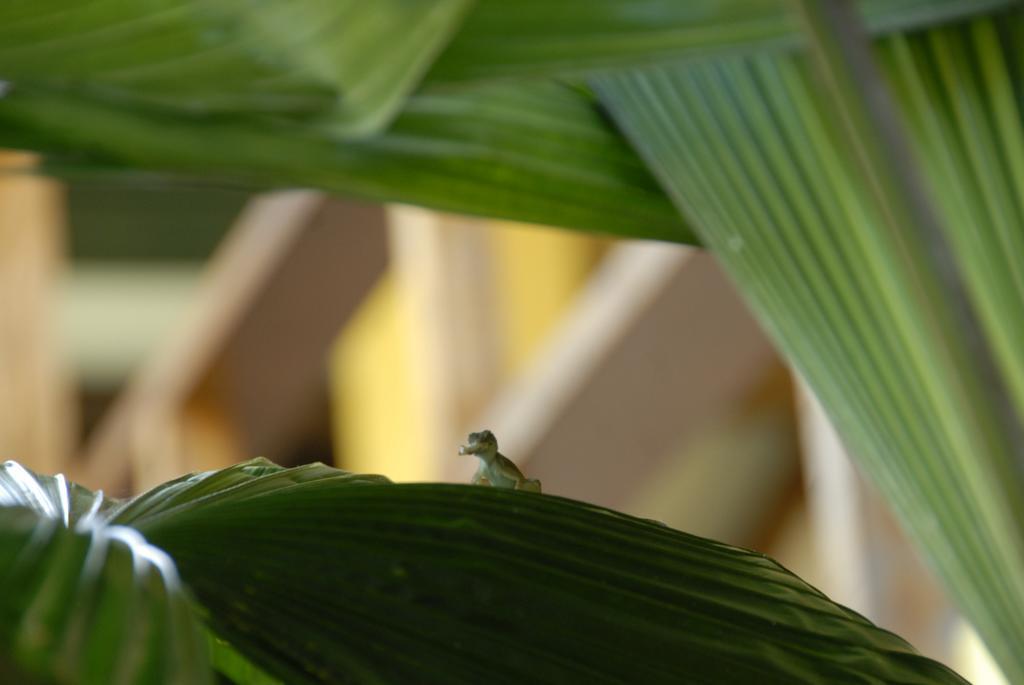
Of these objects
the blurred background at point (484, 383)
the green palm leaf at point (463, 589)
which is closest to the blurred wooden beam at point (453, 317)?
the blurred background at point (484, 383)

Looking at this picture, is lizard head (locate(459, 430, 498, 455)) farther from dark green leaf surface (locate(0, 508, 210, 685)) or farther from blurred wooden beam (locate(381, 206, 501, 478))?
blurred wooden beam (locate(381, 206, 501, 478))

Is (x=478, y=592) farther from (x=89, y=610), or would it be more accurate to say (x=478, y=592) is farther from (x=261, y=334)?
(x=261, y=334)

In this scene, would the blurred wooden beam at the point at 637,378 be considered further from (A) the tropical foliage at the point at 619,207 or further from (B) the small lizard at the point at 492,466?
(B) the small lizard at the point at 492,466

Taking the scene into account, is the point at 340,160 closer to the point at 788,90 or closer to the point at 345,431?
the point at 788,90

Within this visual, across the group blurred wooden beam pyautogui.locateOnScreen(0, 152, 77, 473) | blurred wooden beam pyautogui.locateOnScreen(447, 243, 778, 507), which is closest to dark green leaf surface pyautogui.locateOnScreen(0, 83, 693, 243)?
blurred wooden beam pyautogui.locateOnScreen(447, 243, 778, 507)

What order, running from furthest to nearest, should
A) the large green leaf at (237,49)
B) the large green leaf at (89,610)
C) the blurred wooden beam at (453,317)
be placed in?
the blurred wooden beam at (453,317) → the large green leaf at (237,49) → the large green leaf at (89,610)

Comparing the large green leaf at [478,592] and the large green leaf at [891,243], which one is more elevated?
the large green leaf at [891,243]
